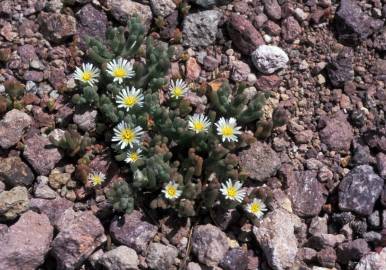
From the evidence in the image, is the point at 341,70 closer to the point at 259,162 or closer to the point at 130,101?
the point at 259,162

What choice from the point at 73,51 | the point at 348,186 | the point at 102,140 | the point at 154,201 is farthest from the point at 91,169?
the point at 348,186

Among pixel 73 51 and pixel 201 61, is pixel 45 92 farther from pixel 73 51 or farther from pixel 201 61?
pixel 201 61

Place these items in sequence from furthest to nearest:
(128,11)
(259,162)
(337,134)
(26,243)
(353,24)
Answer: (353,24) → (128,11) → (337,134) → (259,162) → (26,243)

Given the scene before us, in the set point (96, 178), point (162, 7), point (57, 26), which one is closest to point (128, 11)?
point (162, 7)

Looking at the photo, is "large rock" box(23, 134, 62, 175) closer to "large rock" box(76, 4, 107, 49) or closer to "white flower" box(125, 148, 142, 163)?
"white flower" box(125, 148, 142, 163)

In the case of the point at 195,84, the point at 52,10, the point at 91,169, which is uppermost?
the point at 52,10

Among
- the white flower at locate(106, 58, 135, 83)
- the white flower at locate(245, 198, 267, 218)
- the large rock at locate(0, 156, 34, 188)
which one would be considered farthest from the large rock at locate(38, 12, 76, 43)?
the white flower at locate(245, 198, 267, 218)
